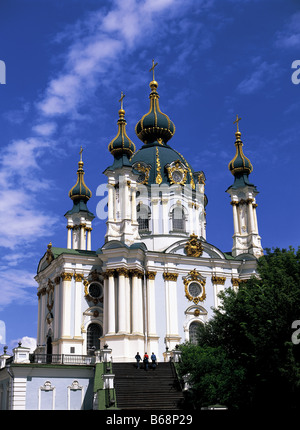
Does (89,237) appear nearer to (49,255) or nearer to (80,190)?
(80,190)

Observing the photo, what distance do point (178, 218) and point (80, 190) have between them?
8715 millimetres

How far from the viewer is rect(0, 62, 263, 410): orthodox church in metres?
35.8

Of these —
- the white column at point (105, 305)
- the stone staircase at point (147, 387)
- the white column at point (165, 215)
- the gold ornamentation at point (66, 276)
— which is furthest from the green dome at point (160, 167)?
the stone staircase at point (147, 387)

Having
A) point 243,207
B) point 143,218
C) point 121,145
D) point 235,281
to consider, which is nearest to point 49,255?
point 143,218

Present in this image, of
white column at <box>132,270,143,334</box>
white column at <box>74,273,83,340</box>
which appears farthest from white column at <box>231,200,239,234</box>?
white column at <box>74,273,83,340</box>

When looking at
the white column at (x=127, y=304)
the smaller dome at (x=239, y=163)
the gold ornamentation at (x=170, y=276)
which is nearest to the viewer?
the white column at (x=127, y=304)

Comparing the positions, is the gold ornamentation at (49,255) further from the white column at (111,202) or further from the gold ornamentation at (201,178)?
the gold ornamentation at (201,178)

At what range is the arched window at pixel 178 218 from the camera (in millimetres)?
42094

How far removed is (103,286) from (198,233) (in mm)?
9158

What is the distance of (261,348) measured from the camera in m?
24.5

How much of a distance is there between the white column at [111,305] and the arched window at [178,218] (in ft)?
26.1

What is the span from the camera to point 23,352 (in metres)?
27.8
